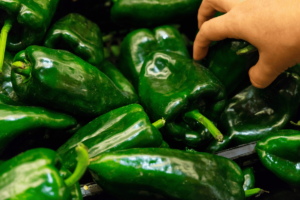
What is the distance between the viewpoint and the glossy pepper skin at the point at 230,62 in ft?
4.46

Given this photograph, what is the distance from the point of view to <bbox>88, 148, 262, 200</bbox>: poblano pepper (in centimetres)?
88

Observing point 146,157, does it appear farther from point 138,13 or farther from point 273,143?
point 138,13

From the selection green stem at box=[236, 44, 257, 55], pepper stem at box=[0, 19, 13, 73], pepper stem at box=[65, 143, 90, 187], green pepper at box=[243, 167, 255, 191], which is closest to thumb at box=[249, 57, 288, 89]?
green stem at box=[236, 44, 257, 55]

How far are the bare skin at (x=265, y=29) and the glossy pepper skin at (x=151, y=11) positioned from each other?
0.53 meters

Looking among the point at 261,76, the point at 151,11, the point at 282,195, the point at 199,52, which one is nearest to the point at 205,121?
the point at 261,76

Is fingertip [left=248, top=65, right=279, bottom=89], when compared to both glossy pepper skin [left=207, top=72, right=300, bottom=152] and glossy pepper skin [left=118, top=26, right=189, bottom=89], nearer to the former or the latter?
glossy pepper skin [left=207, top=72, right=300, bottom=152]

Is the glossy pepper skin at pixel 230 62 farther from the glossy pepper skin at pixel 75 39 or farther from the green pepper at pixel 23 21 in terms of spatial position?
the green pepper at pixel 23 21

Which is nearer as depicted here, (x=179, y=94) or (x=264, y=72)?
(x=264, y=72)

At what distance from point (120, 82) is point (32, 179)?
35.3 inches

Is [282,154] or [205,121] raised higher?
[205,121]

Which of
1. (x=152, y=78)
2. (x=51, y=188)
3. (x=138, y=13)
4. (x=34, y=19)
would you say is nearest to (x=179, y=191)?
(x=51, y=188)

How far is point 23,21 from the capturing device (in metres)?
1.19

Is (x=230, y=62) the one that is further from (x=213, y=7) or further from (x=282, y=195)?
(x=282, y=195)

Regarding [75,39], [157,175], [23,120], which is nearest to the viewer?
[157,175]
